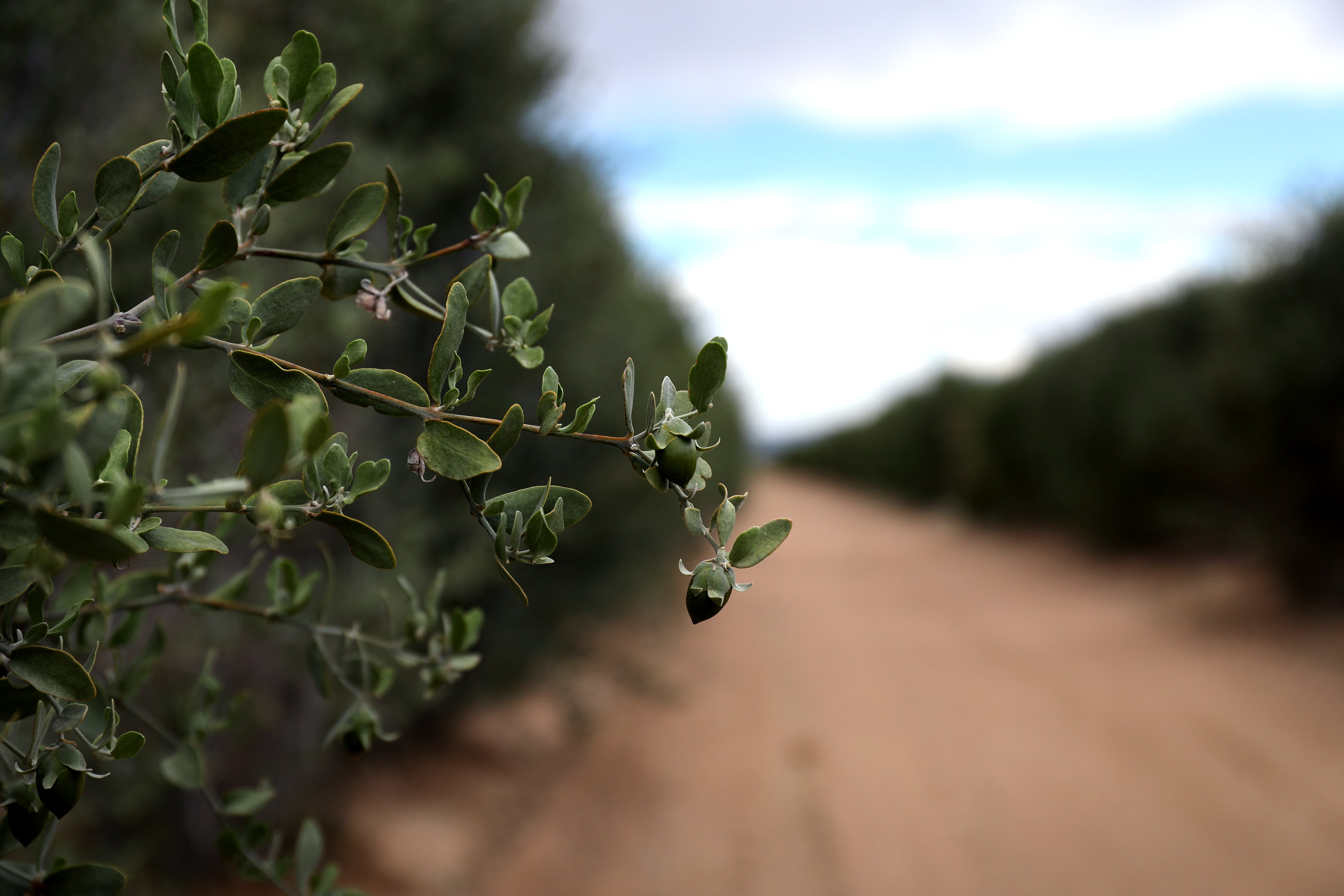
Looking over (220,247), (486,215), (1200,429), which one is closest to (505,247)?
(486,215)

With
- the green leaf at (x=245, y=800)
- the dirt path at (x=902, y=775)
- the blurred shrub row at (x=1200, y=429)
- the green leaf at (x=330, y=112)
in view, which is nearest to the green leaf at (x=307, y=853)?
the green leaf at (x=245, y=800)

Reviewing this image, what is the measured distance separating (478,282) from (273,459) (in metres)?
0.38

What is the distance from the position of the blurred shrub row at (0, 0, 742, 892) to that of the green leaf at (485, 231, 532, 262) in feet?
5.41

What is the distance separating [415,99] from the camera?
184 inches

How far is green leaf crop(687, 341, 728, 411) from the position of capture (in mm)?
671

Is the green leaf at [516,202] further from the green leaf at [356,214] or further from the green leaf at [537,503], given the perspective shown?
the green leaf at [537,503]

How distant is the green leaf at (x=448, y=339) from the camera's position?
69 centimetres

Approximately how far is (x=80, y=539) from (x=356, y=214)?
16.8 inches

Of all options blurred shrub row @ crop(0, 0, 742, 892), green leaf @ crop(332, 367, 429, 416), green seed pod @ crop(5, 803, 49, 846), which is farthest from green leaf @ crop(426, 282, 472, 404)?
blurred shrub row @ crop(0, 0, 742, 892)

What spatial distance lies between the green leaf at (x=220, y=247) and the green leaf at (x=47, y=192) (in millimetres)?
112

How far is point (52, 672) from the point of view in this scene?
2.17 feet

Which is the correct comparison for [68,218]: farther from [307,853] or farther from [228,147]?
[307,853]

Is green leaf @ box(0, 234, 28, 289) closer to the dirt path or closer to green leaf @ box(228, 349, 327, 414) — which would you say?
green leaf @ box(228, 349, 327, 414)

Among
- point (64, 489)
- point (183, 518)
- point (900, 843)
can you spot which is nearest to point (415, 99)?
point (183, 518)
